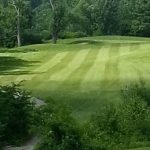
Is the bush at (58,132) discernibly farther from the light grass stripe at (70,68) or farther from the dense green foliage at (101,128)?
the light grass stripe at (70,68)

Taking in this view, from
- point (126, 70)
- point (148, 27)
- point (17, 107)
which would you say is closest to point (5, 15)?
point (148, 27)

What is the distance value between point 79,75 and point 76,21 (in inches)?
3386

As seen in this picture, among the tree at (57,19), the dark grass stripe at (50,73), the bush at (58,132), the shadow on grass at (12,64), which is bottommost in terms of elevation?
the tree at (57,19)

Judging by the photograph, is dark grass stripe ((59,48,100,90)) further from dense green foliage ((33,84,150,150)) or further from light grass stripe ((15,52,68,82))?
dense green foliage ((33,84,150,150))

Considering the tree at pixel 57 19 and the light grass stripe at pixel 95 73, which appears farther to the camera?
the tree at pixel 57 19

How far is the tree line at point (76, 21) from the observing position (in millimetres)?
92488

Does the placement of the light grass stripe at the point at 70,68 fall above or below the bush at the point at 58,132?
below

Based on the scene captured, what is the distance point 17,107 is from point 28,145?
10.4ft

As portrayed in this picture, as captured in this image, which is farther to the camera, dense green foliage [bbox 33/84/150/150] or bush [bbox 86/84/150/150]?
bush [bbox 86/84/150/150]

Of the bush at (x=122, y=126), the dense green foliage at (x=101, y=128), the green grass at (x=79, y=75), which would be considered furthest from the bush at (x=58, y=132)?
the green grass at (x=79, y=75)

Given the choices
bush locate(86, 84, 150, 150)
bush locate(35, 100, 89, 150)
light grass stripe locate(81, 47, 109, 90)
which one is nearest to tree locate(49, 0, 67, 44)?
light grass stripe locate(81, 47, 109, 90)

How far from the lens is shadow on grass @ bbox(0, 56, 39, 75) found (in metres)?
44.5

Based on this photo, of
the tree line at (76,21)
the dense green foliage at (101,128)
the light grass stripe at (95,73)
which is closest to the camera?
the dense green foliage at (101,128)

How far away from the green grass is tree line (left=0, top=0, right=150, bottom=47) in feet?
119
